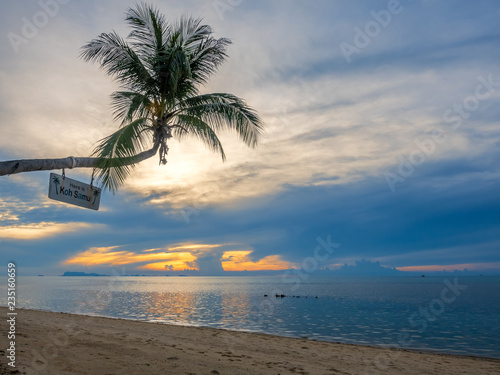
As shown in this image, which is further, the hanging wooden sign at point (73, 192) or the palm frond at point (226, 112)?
the palm frond at point (226, 112)

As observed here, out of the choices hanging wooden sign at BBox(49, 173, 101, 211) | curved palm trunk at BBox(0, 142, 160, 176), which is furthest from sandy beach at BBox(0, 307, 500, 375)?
curved palm trunk at BBox(0, 142, 160, 176)

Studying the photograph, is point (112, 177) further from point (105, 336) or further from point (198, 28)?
point (105, 336)

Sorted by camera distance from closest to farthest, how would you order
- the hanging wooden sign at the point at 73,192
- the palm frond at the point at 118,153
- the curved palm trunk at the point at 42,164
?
the curved palm trunk at the point at 42,164, the hanging wooden sign at the point at 73,192, the palm frond at the point at 118,153

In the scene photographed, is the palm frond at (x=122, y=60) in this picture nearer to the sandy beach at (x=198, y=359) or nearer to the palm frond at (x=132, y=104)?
the palm frond at (x=132, y=104)

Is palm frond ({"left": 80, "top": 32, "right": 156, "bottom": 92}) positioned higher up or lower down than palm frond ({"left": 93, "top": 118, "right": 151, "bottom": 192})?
higher up

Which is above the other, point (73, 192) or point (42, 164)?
point (42, 164)

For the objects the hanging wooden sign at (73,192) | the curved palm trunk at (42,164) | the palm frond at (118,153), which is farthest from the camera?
the palm frond at (118,153)

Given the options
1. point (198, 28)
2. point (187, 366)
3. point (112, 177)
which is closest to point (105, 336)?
point (187, 366)

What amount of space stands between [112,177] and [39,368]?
15.6ft

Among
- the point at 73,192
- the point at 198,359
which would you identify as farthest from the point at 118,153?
the point at 198,359

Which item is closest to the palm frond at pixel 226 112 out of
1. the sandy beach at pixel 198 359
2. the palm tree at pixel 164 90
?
the palm tree at pixel 164 90

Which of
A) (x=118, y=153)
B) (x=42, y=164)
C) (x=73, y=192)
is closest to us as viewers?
(x=42, y=164)

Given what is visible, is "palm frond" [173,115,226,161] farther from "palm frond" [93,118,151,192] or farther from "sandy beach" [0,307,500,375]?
"sandy beach" [0,307,500,375]

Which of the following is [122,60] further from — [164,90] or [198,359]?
[198,359]
